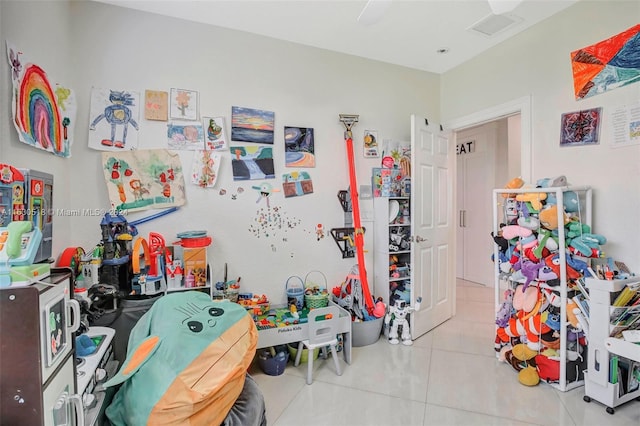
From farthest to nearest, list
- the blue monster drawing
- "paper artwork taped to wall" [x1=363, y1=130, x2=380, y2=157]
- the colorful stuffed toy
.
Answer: "paper artwork taped to wall" [x1=363, y1=130, x2=380, y2=157] → the blue monster drawing → the colorful stuffed toy

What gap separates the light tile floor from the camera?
180cm

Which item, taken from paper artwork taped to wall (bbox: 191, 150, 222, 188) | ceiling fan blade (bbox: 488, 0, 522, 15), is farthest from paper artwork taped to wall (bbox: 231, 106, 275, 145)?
ceiling fan blade (bbox: 488, 0, 522, 15)

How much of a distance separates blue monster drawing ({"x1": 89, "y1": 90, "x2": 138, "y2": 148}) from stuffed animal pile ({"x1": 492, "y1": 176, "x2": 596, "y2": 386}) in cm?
294

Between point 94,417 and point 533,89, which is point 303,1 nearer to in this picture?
Result: point 533,89

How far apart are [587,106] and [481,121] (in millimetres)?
884

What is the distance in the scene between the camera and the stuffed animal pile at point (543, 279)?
2.05m

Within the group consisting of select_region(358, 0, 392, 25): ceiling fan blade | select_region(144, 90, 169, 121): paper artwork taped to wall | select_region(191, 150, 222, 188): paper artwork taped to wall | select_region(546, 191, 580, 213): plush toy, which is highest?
select_region(358, 0, 392, 25): ceiling fan blade

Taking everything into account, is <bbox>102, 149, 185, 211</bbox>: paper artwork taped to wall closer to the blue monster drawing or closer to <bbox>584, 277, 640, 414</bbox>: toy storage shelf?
the blue monster drawing

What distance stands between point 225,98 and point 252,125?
0.29 metres

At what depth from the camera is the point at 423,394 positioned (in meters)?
2.04

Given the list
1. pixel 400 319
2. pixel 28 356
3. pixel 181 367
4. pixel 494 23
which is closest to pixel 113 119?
pixel 181 367

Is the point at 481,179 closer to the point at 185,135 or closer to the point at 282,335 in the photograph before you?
the point at 282,335

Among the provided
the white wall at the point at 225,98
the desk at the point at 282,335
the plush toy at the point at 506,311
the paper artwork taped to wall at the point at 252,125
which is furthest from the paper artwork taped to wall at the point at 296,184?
the plush toy at the point at 506,311

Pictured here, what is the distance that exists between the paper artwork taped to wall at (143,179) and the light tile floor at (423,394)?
4.90 feet
